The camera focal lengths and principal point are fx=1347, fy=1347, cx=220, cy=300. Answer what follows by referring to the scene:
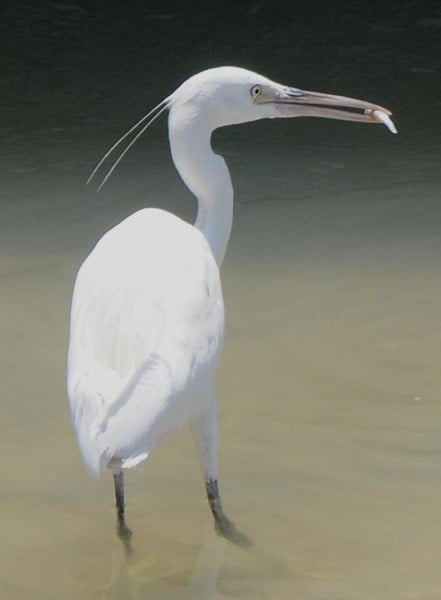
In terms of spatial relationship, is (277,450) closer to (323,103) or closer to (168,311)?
(168,311)

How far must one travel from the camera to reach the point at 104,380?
289cm

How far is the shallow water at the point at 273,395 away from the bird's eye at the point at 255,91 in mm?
912

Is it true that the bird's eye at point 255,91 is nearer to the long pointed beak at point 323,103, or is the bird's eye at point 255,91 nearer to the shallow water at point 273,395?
the long pointed beak at point 323,103

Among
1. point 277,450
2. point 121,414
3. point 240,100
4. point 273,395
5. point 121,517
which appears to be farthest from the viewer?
point 273,395

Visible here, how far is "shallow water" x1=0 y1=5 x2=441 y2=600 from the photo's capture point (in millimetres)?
3025

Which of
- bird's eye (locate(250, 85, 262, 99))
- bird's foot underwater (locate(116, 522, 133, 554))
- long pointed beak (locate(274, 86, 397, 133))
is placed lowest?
bird's foot underwater (locate(116, 522, 133, 554))

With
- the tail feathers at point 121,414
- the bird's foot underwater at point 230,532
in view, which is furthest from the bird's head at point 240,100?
the bird's foot underwater at point 230,532

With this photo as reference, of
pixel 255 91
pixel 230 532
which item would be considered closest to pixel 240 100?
pixel 255 91

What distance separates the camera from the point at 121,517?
10.1 feet

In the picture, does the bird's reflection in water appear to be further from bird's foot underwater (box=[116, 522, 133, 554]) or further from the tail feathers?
the tail feathers

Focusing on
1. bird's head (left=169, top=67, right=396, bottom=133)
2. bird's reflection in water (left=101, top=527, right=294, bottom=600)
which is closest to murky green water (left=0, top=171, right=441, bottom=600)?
bird's reflection in water (left=101, top=527, right=294, bottom=600)

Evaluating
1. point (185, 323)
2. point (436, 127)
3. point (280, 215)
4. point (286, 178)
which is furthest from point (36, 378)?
point (436, 127)

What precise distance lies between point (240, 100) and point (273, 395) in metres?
0.95

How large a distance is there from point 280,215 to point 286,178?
50 centimetres
